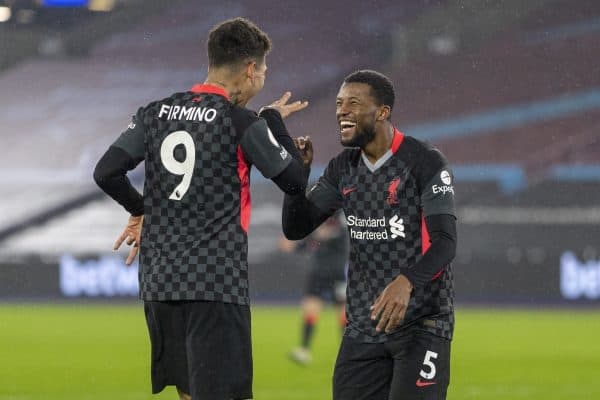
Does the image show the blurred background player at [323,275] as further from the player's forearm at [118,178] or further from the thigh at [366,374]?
the player's forearm at [118,178]

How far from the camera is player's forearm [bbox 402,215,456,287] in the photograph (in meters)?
4.61

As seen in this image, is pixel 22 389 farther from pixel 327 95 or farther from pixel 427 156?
pixel 327 95

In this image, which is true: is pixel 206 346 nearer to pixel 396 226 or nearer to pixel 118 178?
pixel 118 178

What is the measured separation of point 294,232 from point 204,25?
981 inches

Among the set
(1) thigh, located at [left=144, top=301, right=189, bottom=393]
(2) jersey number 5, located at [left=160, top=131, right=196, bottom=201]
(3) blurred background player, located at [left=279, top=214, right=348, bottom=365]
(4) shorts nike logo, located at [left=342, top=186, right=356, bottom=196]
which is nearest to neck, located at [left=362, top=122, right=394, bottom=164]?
(4) shorts nike logo, located at [left=342, top=186, right=356, bottom=196]

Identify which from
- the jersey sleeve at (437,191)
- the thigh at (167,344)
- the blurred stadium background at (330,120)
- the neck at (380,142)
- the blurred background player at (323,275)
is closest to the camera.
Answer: the thigh at (167,344)

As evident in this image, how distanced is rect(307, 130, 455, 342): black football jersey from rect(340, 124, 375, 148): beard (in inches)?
4.4

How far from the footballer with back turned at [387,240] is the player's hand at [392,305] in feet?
0.58

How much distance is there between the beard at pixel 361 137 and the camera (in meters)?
4.86

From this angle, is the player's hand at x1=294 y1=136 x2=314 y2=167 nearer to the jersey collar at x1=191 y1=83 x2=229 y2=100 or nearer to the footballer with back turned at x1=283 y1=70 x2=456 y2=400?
the footballer with back turned at x1=283 y1=70 x2=456 y2=400

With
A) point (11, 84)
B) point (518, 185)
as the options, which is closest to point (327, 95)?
point (518, 185)

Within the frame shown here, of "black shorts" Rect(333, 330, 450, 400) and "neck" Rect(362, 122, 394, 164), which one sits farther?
"neck" Rect(362, 122, 394, 164)

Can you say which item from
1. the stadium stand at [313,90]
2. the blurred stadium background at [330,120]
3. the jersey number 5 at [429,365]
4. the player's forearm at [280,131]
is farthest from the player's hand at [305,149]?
the stadium stand at [313,90]

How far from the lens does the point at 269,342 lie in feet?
47.6
